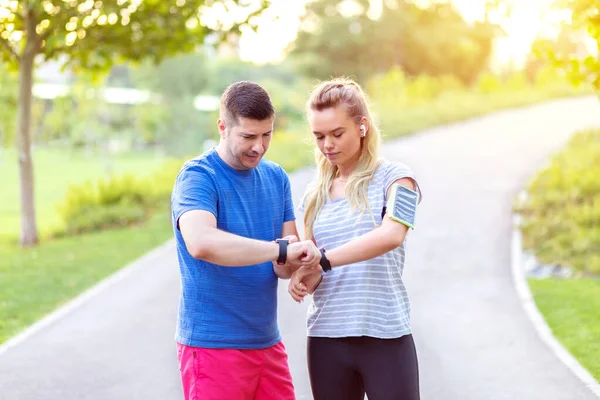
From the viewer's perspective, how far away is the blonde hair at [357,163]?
347cm

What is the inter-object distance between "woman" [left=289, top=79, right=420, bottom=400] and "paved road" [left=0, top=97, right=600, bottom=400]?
2.69m

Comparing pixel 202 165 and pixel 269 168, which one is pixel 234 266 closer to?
pixel 202 165

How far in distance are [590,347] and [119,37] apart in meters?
8.53

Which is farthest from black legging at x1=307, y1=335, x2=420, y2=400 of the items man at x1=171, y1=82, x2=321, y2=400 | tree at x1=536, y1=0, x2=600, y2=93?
tree at x1=536, y1=0, x2=600, y2=93

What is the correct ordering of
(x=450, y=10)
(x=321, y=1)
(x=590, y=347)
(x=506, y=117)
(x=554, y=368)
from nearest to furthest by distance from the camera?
1. (x=554, y=368)
2. (x=590, y=347)
3. (x=506, y=117)
4. (x=321, y=1)
5. (x=450, y=10)

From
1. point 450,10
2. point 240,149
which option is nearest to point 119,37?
point 240,149

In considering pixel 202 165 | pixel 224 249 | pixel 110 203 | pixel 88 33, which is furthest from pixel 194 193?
pixel 110 203

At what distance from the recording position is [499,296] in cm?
910

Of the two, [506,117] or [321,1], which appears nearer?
[506,117]

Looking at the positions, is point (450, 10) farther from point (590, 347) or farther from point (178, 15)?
point (590, 347)

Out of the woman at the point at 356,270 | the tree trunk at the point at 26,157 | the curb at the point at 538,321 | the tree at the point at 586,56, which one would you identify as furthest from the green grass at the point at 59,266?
the tree at the point at 586,56

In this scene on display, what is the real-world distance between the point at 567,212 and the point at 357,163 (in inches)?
381

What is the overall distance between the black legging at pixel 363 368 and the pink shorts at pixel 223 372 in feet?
0.77

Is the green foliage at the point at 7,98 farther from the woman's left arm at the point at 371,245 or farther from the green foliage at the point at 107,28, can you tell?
the woman's left arm at the point at 371,245
